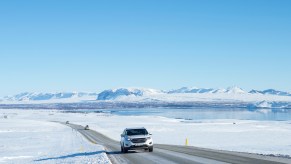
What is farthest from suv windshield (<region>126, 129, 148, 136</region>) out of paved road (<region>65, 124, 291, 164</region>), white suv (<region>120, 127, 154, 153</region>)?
paved road (<region>65, 124, 291, 164</region>)

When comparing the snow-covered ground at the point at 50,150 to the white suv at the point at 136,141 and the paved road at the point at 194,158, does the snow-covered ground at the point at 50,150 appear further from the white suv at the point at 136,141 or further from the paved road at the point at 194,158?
the white suv at the point at 136,141

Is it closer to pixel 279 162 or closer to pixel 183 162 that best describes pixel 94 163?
pixel 183 162

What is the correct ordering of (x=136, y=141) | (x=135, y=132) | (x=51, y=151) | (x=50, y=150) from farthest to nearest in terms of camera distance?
1. (x=50, y=150)
2. (x=51, y=151)
3. (x=135, y=132)
4. (x=136, y=141)

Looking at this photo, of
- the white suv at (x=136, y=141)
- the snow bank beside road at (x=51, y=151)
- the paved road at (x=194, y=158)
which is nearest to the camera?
the paved road at (x=194, y=158)

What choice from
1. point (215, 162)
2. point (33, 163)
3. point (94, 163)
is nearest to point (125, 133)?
point (33, 163)

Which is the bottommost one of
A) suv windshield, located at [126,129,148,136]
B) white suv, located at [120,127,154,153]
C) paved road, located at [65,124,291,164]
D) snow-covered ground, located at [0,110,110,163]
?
snow-covered ground, located at [0,110,110,163]

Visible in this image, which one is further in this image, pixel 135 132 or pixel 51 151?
pixel 51 151

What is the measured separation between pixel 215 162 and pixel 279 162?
325cm

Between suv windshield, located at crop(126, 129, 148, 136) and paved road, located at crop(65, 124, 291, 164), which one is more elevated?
suv windshield, located at crop(126, 129, 148, 136)

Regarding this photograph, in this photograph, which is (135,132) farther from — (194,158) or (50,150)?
(50,150)

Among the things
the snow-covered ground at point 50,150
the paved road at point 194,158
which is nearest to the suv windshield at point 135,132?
the paved road at point 194,158

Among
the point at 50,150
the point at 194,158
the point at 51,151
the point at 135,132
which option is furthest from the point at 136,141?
the point at 50,150

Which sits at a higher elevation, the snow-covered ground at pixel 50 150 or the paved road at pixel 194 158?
the paved road at pixel 194 158

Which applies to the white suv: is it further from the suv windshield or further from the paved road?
the paved road
